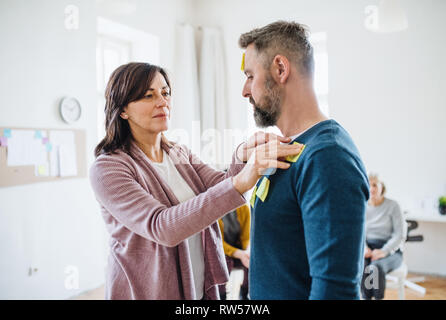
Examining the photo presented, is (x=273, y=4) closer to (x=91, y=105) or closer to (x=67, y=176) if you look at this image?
(x=91, y=105)

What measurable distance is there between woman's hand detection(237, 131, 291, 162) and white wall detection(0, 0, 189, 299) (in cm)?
218

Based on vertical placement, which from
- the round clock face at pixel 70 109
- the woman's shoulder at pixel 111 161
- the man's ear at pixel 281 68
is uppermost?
the round clock face at pixel 70 109

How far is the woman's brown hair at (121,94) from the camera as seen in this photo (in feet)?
3.87

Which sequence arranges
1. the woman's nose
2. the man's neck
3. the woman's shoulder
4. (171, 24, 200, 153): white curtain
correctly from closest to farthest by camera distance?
the man's neck → the woman's shoulder → the woman's nose → (171, 24, 200, 153): white curtain

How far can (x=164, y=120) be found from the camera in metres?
1.23

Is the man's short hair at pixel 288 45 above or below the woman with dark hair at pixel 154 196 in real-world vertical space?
above

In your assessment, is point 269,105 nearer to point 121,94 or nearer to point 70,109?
point 121,94

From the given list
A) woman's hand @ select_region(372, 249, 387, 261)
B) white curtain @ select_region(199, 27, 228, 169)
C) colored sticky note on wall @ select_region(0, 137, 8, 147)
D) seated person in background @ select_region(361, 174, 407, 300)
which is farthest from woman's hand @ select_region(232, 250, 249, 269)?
A: white curtain @ select_region(199, 27, 228, 169)

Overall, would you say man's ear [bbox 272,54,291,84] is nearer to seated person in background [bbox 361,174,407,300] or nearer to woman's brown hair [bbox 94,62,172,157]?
woman's brown hair [bbox 94,62,172,157]

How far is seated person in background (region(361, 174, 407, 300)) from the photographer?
102 inches

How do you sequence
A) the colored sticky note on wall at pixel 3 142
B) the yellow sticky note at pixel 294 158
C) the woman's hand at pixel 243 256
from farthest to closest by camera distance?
the colored sticky note on wall at pixel 3 142, the woman's hand at pixel 243 256, the yellow sticky note at pixel 294 158

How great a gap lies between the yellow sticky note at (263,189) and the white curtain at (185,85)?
3.31 metres

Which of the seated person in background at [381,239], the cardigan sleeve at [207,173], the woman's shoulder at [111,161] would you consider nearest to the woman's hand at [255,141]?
the cardigan sleeve at [207,173]

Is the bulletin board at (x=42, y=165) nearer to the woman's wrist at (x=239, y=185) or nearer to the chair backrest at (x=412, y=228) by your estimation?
the woman's wrist at (x=239, y=185)
